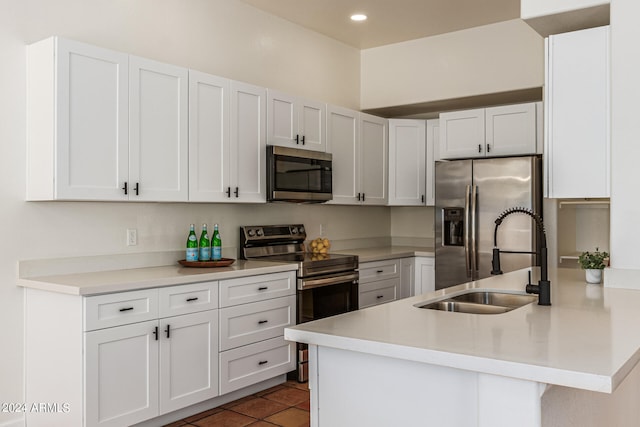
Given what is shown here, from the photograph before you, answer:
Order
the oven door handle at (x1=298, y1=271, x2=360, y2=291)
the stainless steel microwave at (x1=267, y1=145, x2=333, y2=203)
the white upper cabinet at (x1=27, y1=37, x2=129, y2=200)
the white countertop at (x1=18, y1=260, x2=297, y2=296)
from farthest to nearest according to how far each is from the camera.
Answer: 1. the stainless steel microwave at (x1=267, y1=145, x2=333, y2=203)
2. the oven door handle at (x1=298, y1=271, x2=360, y2=291)
3. the white upper cabinet at (x1=27, y1=37, x2=129, y2=200)
4. the white countertop at (x1=18, y1=260, x2=297, y2=296)

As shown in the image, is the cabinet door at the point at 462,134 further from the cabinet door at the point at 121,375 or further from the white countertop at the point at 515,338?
the cabinet door at the point at 121,375

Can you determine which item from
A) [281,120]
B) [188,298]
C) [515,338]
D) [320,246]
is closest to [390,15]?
[281,120]

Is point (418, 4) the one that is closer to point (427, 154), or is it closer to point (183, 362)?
point (427, 154)

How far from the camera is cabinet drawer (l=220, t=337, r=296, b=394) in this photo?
11.4 feet

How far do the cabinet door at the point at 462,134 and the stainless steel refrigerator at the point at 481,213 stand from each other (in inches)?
9.4

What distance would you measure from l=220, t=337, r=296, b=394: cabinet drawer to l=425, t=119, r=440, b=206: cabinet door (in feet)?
7.83

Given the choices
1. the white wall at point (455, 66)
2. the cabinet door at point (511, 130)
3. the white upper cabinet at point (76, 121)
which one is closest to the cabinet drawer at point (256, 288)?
the white upper cabinet at point (76, 121)

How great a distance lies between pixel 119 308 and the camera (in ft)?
9.34

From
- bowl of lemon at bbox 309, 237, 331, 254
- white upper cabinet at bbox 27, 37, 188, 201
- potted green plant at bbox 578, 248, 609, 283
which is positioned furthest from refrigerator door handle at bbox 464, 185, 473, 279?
white upper cabinet at bbox 27, 37, 188, 201

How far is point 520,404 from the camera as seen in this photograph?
1394 mm

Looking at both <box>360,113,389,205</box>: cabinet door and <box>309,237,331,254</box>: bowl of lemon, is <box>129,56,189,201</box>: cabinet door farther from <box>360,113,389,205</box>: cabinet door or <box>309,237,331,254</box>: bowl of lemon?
<box>360,113,389,205</box>: cabinet door

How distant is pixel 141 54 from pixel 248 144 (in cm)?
92

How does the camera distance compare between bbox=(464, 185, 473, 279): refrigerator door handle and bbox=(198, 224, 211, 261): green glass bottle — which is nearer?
Answer: bbox=(198, 224, 211, 261): green glass bottle

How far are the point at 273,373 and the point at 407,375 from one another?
2292mm
